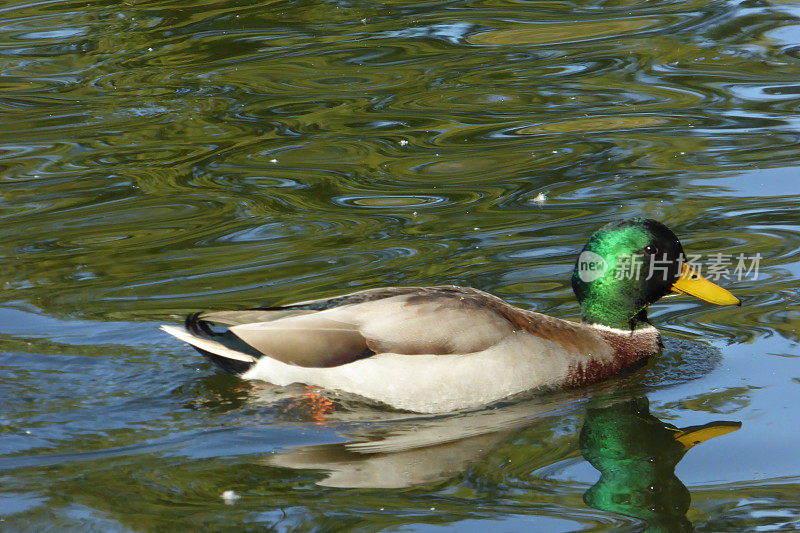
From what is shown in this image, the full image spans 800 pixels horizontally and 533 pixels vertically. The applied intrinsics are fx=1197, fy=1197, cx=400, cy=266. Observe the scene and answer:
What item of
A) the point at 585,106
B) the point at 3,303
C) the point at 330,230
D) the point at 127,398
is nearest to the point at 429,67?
the point at 585,106

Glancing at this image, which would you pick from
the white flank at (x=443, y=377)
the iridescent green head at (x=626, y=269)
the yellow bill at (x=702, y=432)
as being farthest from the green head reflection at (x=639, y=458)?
the iridescent green head at (x=626, y=269)

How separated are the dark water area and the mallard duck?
0.13m

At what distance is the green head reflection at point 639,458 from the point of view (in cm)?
482

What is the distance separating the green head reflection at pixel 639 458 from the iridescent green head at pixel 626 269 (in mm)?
671

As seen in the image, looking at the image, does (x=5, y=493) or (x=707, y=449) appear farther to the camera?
(x=707, y=449)

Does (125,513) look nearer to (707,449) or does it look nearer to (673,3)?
(707,449)

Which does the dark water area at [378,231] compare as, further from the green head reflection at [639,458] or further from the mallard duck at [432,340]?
the mallard duck at [432,340]

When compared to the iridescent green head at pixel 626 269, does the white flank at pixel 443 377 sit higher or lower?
lower

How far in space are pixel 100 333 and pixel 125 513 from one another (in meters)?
2.07

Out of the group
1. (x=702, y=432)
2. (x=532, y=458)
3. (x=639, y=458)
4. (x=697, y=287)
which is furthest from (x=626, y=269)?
(x=532, y=458)

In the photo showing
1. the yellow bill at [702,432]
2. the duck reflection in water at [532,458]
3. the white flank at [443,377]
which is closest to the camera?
the duck reflection in water at [532,458]

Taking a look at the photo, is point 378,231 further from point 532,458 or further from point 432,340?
point 532,458

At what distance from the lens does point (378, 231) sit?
7.98 m

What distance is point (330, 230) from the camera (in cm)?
803
